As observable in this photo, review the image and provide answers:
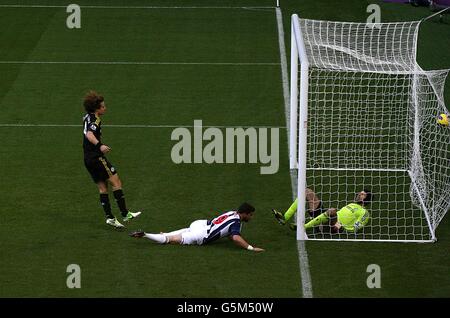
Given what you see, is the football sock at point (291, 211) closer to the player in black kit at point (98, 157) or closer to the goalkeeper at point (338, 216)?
the goalkeeper at point (338, 216)

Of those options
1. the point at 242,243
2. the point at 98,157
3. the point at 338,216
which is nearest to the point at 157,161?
Result: the point at 98,157

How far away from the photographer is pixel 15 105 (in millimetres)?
22953

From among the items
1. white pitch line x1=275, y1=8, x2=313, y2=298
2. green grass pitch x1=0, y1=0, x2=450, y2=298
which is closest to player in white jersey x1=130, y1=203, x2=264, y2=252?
green grass pitch x1=0, y1=0, x2=450, y2=298

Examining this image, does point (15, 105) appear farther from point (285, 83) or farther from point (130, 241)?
point (130, 241)

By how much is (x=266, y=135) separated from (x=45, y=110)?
15.6 feet

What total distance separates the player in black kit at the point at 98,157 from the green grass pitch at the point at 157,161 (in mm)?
293

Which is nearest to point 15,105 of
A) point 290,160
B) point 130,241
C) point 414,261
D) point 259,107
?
point 259,107

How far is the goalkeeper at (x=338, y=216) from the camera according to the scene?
1606cm

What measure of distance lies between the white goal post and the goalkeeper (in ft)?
0.24

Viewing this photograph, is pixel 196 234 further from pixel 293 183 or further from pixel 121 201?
pixel 293 183

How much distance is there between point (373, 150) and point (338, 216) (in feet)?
13.1

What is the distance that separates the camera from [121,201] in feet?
53.3

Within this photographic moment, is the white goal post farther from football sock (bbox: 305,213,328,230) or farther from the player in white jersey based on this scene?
the player in white jersey

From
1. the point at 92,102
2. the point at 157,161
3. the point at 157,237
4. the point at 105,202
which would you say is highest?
the point at 92,102
